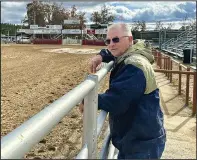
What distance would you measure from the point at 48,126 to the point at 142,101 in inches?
48.3

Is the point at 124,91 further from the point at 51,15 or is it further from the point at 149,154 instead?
the point at 51,15

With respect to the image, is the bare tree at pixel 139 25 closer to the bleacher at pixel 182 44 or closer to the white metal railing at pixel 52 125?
the bleacher at pixel 182 44

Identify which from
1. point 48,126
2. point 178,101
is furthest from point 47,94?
point 48,126

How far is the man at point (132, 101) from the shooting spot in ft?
7.14

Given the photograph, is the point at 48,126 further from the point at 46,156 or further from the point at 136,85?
the point at 46,156

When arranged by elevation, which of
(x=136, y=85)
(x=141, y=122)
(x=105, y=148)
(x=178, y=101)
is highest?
(x=136, y=85)

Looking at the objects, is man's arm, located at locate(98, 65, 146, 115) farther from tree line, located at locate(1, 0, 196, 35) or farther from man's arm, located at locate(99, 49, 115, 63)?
tree line, located at locate(1, 0, 196, 35)

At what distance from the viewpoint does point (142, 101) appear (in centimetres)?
231

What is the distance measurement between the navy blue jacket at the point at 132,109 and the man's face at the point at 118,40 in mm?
139

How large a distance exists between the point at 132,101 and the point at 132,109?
12 cm

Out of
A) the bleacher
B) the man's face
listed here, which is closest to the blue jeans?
the man's face

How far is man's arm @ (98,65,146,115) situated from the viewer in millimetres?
2152

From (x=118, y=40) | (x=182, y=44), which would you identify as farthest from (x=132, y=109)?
(x=182, y=44)

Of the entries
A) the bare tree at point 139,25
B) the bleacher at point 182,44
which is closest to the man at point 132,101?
the bleacher at point 182,44
